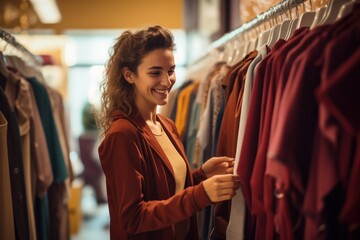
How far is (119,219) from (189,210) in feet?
0.90

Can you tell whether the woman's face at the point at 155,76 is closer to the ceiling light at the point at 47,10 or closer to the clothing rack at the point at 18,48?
the clothing rack at the point at 18,48

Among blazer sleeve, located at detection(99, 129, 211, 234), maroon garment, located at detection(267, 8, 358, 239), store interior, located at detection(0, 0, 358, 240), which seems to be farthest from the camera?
store interior, located at detection(0, 0, 358, 240)

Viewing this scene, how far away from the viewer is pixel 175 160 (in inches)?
56.9

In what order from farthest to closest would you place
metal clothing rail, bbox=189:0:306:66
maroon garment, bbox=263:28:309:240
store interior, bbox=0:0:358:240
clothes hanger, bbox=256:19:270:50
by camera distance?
store interior, bbox=0:0:358:240 → clothes hanger, bbox=256:19:270:50 → metal clothing rail, bbox=189:0:306:66 → maroon garment, bbox=263:28:309:240

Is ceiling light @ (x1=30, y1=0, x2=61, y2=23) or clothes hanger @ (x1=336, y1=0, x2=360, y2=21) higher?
ceiling light @ (x1=30, y1=0, x2=61, y2=23)

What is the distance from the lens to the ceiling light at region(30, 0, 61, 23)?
5273mm

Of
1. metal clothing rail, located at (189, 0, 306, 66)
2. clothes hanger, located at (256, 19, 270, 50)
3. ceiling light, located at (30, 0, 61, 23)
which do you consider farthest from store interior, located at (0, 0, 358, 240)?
clothes hanger, located at (256, 19, 270, 50)

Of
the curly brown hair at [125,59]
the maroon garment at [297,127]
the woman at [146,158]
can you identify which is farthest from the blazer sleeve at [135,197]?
the maroon garment at [297,127]

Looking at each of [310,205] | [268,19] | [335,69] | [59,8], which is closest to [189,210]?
[310,205]

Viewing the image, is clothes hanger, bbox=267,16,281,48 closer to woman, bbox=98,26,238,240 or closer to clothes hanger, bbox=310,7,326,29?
clothes hanger, bbox=310,7,326,29

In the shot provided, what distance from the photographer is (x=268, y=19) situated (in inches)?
60.1

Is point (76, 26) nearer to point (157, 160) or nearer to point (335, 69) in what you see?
point (157, 160)

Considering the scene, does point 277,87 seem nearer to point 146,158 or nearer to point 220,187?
point 220,187

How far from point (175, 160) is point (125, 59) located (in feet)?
1.37
